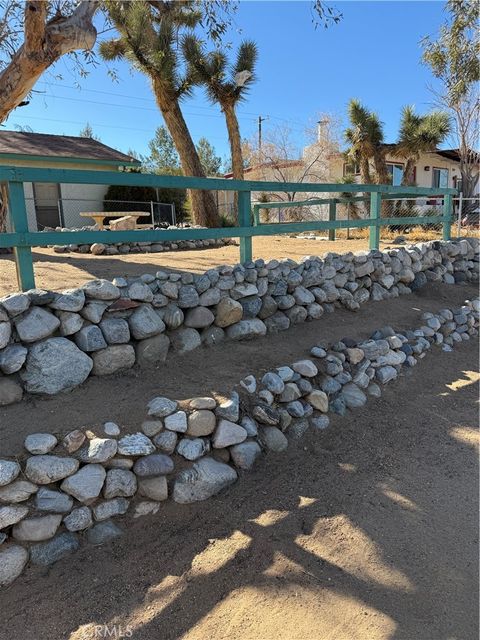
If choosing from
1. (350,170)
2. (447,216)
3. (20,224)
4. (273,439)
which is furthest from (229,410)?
(350,170)

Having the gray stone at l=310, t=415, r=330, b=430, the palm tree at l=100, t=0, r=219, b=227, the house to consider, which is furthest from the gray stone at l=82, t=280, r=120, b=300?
the house

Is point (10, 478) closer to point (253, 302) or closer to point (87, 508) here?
point (87, 508)

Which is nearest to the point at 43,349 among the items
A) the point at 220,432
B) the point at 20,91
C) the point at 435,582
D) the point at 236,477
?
the point at 220,432

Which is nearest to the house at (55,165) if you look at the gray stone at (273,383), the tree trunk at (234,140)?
the tree trunk at (234,140)

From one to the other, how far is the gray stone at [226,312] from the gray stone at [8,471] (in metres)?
2.02

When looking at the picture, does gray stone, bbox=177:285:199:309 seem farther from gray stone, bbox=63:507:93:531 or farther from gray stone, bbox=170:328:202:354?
gray stone, bbox=63:507:93:531

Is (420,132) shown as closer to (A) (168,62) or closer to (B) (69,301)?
(A) (168,62)

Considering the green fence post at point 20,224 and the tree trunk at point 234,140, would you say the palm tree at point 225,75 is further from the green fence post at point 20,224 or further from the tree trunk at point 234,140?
the green fence post at point 20,224

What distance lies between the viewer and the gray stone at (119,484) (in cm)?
267

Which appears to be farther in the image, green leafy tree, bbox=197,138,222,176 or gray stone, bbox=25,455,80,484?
green leafy tree, bbox=197,138,222,176

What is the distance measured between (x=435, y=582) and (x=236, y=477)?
122 centimetres

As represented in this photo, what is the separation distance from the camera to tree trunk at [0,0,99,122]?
6238 mm

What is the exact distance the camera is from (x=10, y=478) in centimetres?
245

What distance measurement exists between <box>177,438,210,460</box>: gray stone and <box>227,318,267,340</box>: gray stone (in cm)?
131
